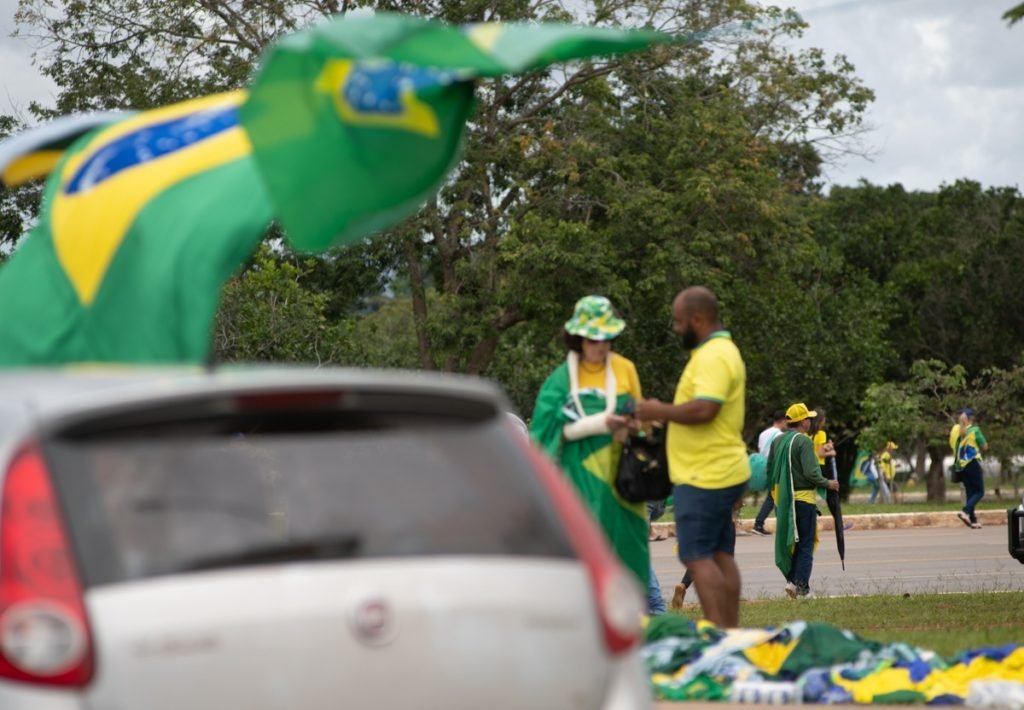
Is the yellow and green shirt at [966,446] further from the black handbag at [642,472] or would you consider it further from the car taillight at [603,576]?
the car taillight at [603,576]

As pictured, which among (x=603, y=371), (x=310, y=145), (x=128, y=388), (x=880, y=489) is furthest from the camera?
(x=880, y=489)

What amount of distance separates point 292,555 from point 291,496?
0.15m

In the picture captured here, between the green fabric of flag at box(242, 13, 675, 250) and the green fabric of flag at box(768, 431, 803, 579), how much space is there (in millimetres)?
10116

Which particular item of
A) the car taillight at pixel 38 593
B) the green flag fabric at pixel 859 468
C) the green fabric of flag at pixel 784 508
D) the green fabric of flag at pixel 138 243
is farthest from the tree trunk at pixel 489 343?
the car taillight at pixel 38 593

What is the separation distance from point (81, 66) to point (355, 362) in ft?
27.1

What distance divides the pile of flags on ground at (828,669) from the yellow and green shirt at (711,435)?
1.05 metres

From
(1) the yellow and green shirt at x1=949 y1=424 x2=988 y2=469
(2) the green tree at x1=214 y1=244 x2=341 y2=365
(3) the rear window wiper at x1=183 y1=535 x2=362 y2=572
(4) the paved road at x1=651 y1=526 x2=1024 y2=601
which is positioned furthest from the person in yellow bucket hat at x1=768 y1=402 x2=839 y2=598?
(2) the green tree at x1=214 y1=244 x2=341 y2=365

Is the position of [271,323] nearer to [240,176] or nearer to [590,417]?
[590,417]

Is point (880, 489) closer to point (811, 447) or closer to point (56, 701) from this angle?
point (811, 447)

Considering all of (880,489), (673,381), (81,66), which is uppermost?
(81,66)

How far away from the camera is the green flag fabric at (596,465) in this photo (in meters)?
9.94

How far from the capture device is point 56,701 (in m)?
3.88

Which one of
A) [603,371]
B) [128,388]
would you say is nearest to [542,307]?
[603,371]

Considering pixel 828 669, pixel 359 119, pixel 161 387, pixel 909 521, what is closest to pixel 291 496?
pixel 161 387
